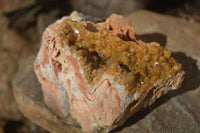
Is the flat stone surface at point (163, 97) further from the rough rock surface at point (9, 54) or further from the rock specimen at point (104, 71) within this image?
the rough rock surface at point (9, 54)

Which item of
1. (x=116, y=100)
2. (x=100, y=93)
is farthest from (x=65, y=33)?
(x=116, y=100)

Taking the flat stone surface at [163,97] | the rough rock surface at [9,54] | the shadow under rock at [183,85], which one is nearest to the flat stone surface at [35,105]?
the flat stone surface at [163,97]

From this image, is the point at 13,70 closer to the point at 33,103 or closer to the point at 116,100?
the point at 33,103

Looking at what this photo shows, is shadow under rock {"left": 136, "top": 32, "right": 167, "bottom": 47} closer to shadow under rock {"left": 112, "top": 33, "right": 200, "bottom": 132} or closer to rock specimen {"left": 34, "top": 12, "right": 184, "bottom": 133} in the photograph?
shadow under rock {"left": 112, "top": 33, "right": 200, "bottom": 132}

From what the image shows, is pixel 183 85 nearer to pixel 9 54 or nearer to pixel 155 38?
pixel 155 38

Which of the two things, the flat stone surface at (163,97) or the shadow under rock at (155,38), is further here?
the shadow under rock at (155,38)

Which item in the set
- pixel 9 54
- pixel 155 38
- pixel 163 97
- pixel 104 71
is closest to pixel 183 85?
pixel 163 97
